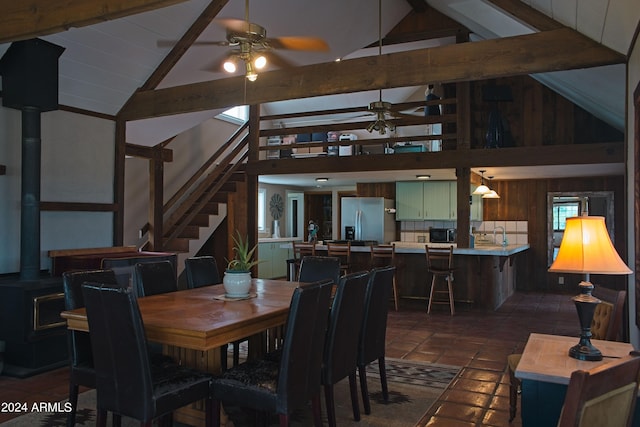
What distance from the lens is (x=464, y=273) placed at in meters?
6.82

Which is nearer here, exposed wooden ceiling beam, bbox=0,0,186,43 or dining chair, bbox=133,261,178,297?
exposed wooden ceiling beam, bbox=0,0,186,43

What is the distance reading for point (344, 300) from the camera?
281cm

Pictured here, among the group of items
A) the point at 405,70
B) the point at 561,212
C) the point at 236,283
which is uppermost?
the point at 405,70

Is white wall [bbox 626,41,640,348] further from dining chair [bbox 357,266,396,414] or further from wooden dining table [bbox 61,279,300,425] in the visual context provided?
wooden dining table [bbox 61,279,300,425]

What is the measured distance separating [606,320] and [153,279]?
2988 mm

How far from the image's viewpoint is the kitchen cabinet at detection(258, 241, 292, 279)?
9.51 m

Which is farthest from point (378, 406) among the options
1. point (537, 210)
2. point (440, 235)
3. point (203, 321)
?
point (537, 210)

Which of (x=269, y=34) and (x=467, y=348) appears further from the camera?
(x=269, y=34)

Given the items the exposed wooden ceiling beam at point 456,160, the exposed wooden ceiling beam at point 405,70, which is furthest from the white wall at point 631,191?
the exposed wooden ceiling beam at point 456,160

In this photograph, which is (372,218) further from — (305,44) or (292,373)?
(292,373)

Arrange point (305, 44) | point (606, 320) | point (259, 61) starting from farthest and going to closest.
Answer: point (305, 44), point (259, 61), point (606, 320)

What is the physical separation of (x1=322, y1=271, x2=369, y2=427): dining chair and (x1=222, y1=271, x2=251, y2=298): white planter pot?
2.27ft

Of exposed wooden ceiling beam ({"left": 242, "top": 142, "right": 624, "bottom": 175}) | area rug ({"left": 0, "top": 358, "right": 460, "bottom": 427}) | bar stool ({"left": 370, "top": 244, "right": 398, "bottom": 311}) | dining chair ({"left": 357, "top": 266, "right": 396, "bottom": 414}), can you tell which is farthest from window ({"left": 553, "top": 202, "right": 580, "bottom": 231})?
dining chair ({"left": 357, "top": 266, "right": 396, "bottom": 414})

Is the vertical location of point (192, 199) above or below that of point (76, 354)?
above
